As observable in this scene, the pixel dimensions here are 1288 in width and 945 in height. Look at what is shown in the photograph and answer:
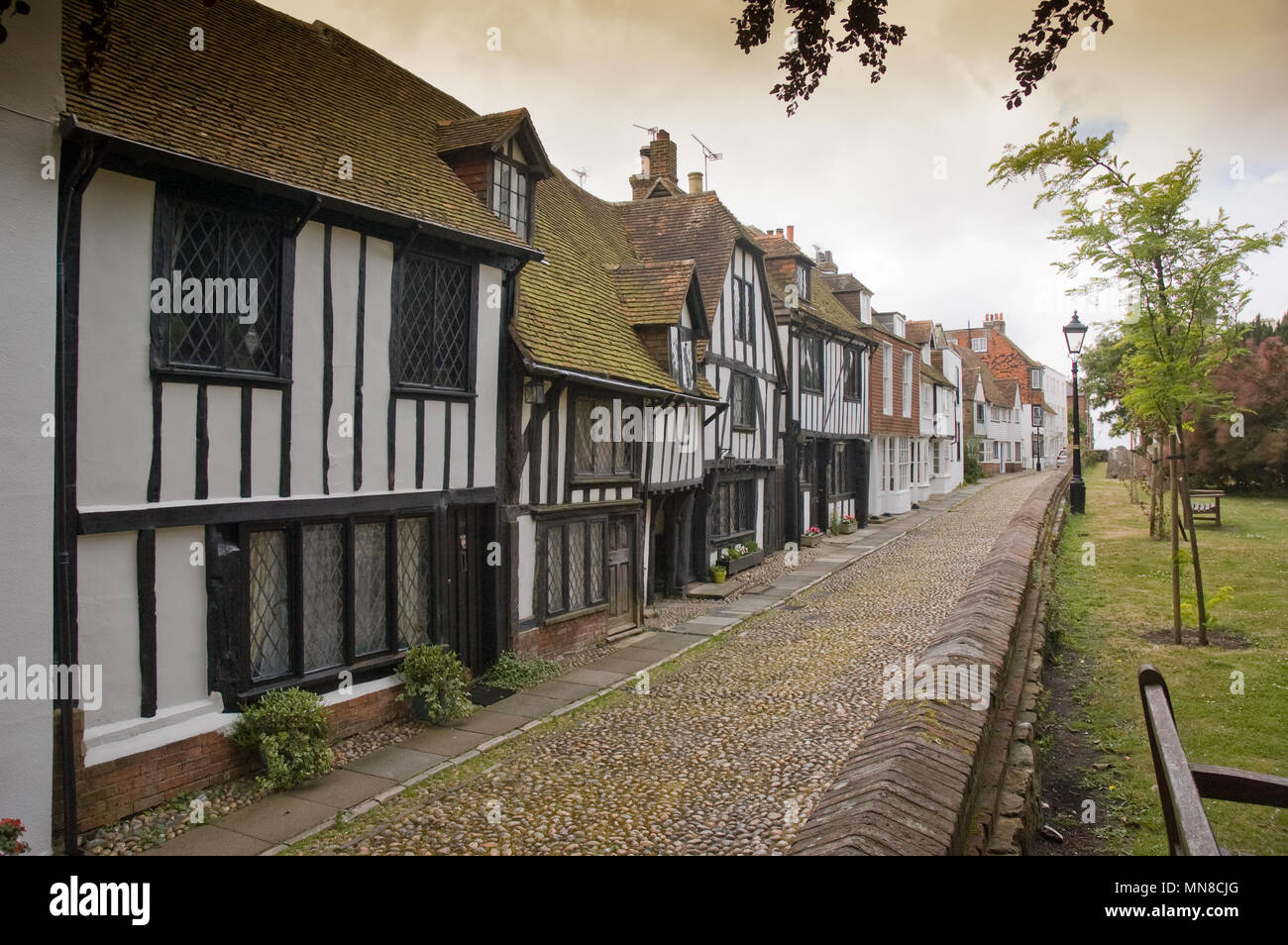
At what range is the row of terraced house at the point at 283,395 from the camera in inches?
227

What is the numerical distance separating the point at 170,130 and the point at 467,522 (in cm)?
510

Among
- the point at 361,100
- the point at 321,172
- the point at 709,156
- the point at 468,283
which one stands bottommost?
the point at 468,283

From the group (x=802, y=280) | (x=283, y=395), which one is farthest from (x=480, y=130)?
(x=802, y=280)

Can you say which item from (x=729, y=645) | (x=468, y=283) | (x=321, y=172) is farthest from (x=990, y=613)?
(x=321, y=172)

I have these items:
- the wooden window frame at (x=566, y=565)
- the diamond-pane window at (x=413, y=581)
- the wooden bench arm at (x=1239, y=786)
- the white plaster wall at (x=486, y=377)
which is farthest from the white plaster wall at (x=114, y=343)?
the wooden bench arm at (x=1239, y=786)

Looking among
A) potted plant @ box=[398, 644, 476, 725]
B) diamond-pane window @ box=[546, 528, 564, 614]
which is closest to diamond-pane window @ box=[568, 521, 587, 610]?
diamond-pane window @ box=[546, 528, 564, 614]

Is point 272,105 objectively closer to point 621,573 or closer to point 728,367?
point 621,573

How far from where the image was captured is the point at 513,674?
398 inches

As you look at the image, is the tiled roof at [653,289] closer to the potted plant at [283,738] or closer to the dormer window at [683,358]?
the dormer window at [683,358]

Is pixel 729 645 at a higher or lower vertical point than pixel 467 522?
lower

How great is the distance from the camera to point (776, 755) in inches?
300

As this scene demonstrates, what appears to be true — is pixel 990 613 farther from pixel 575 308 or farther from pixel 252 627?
pixel 575 308

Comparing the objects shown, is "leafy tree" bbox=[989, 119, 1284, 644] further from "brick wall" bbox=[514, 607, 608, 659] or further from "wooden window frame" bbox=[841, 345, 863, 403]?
"wooden window frame" bbox=[841, 345, 863, 403]

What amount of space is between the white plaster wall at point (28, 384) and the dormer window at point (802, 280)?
19.3m
